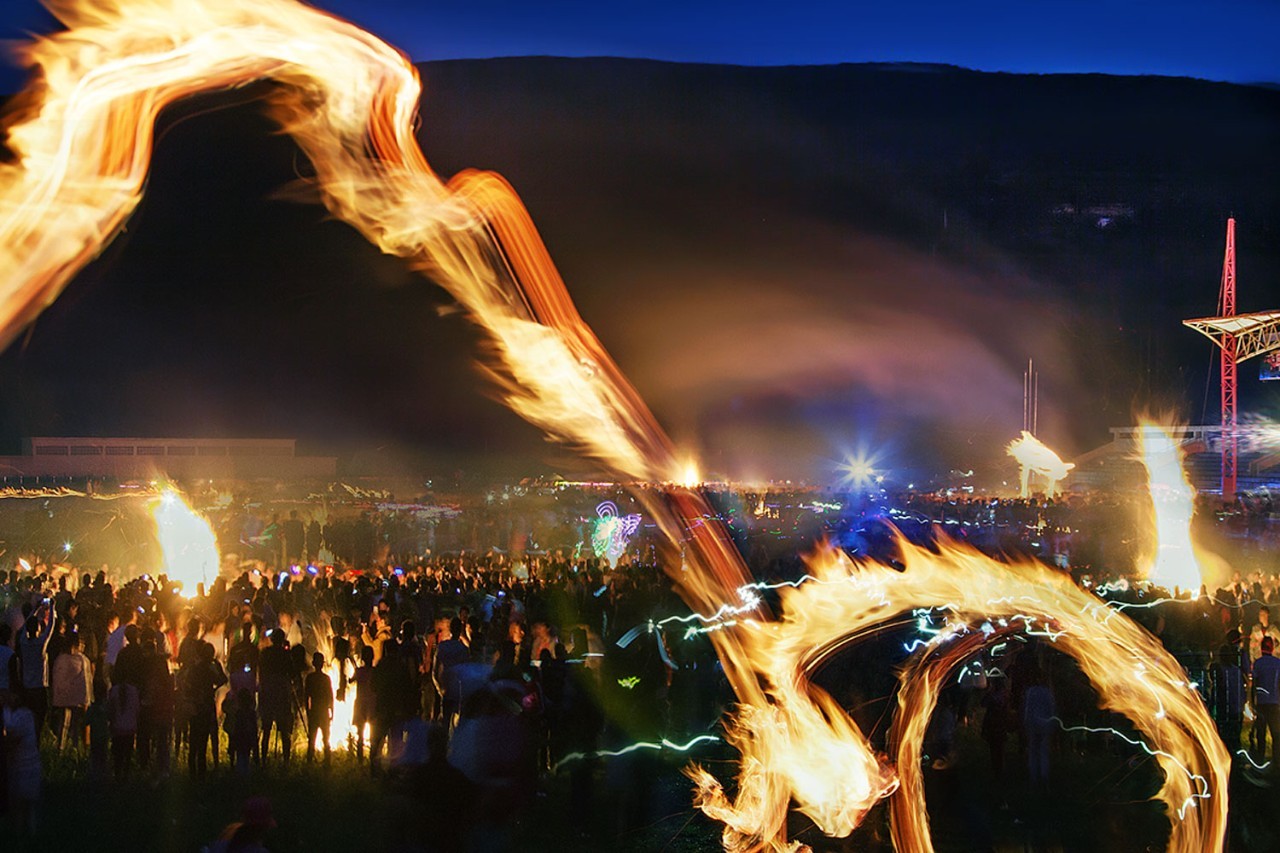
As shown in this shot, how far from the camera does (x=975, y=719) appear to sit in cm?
1045

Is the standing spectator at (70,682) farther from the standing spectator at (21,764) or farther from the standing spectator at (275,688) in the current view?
the standing spectator at (21,764)

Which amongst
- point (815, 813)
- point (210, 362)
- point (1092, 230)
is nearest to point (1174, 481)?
point (1092, 230)

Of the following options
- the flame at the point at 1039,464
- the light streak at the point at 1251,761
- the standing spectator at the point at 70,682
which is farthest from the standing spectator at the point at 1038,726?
the flame at the point at 1039,464

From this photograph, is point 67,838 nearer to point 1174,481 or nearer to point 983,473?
point 1174,481

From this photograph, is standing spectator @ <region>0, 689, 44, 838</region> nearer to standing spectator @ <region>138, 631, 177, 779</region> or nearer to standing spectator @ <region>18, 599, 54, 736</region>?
standing spectator @ <region>138, 631, 177, 779</region>

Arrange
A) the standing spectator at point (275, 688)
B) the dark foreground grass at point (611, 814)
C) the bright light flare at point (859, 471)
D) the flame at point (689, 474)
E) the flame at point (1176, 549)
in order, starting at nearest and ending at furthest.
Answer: the dark foreground grass at point (611, 814) < the standing spectator at point (275, 688) < the flame at point (1176, 549) < the flame at point (689, 474) < the bright light flare at point (859, 471)

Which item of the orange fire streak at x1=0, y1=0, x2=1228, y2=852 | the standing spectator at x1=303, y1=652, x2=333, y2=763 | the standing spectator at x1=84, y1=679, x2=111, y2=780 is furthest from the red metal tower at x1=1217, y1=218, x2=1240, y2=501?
the standing spectator at x1=84, y1=679, x2=111, y2=780

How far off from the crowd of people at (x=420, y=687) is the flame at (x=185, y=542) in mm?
5598

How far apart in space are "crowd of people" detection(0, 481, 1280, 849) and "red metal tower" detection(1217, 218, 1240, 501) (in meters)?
23.7

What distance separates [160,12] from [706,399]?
180 ft

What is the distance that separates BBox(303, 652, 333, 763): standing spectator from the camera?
28.5ft

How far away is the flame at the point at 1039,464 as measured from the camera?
4556 cm

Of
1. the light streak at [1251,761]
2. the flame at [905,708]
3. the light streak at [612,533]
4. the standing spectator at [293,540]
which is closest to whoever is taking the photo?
the flame at [905,708]

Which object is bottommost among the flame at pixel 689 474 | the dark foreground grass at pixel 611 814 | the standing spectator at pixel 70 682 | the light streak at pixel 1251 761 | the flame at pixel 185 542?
the dark foreground grass at pixel 611 814
